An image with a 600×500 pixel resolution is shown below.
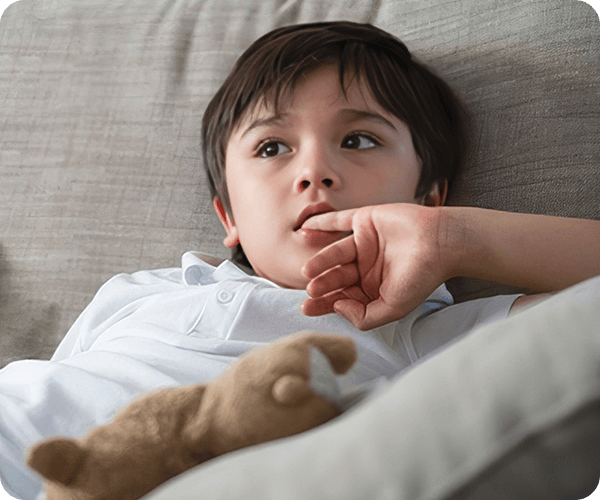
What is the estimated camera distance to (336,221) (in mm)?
848

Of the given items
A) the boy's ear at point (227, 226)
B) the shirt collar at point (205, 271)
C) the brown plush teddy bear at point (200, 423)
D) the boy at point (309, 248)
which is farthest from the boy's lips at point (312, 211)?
the brown plush teddy bear at point (200, 423)

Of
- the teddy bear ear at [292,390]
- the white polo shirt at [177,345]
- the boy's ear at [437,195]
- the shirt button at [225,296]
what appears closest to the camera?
the teddy bear ear at [292,390]

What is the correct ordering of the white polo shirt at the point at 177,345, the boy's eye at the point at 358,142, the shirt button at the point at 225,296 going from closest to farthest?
the white polo shirt at the point at 177,345
the shirt button at the point at 225,296
the boy's eye at the point at 358,142

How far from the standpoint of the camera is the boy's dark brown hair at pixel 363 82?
3.39 feet

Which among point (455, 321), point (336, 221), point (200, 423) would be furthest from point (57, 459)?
point (455, 321)

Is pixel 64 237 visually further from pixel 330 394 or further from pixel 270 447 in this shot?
pixel 270 447

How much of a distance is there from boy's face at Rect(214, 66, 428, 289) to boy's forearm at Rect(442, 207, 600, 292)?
0.60 ft

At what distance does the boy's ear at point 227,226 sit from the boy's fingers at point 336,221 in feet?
0.88

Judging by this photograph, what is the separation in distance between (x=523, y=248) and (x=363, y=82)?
1.24 ft

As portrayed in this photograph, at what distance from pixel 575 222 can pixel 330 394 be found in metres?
0.47

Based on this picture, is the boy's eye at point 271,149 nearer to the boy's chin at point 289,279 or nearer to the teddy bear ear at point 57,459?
the boy's chin at point 289,279

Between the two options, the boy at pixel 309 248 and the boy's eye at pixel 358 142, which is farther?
the boy's eye at pixel 358 142

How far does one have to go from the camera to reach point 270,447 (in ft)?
1.05

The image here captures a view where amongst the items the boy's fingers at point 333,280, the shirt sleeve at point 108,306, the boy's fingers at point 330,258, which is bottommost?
the shirt sleeve at point 108,306
